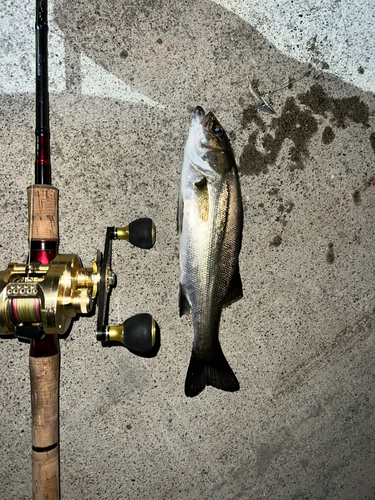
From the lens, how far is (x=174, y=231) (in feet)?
5.86

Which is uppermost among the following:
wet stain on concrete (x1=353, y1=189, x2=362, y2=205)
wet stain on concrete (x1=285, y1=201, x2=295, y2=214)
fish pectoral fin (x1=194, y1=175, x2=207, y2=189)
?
fish pectoral fin (x1=194, y1=175, x2=207, y2=189)

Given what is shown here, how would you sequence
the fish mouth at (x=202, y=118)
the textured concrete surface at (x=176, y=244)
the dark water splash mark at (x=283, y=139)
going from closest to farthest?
1. the fish mouth at (x=202, y=118)
2. the textured concrete surface at (x=176, y=244)
3. the dark water splash mark at (x=283, y=139)

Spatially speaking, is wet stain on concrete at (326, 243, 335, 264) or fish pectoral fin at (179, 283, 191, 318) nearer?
fish pectoral fin at (179, 283, 191, 318)

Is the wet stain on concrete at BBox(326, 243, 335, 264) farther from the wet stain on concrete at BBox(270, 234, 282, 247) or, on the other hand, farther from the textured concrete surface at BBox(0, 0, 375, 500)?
the wet stain on concrete at BBox(270, 234, 282, 247)

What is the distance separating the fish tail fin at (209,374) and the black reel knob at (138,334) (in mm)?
430

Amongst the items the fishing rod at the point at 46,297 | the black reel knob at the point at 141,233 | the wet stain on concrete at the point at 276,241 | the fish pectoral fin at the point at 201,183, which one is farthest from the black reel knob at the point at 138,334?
the wet stain on concrete at the point at 276,241

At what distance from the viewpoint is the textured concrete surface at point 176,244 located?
1694 millimetres

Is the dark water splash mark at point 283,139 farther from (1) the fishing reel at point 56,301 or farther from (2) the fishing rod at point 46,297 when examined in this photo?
(1) the fishing reel at point 56,301

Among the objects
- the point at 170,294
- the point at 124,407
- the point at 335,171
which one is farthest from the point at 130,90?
the point at 124,407

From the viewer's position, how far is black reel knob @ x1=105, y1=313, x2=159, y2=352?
127cm

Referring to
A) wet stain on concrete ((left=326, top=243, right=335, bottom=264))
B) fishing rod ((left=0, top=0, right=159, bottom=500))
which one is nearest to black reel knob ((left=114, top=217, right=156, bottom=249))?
fishing rod ((left=0, top=0, right=159, bottom=500))

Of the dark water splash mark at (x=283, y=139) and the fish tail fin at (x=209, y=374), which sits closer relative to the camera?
the fish tail fin at (x=209, y=374)

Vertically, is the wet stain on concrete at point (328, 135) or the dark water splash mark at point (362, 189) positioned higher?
the wet stain on concrete at point (328, 135)

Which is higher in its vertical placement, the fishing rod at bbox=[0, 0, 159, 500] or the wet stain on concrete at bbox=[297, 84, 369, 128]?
the wet stain on concrete at bbox=[297, 84, 369, 128]
